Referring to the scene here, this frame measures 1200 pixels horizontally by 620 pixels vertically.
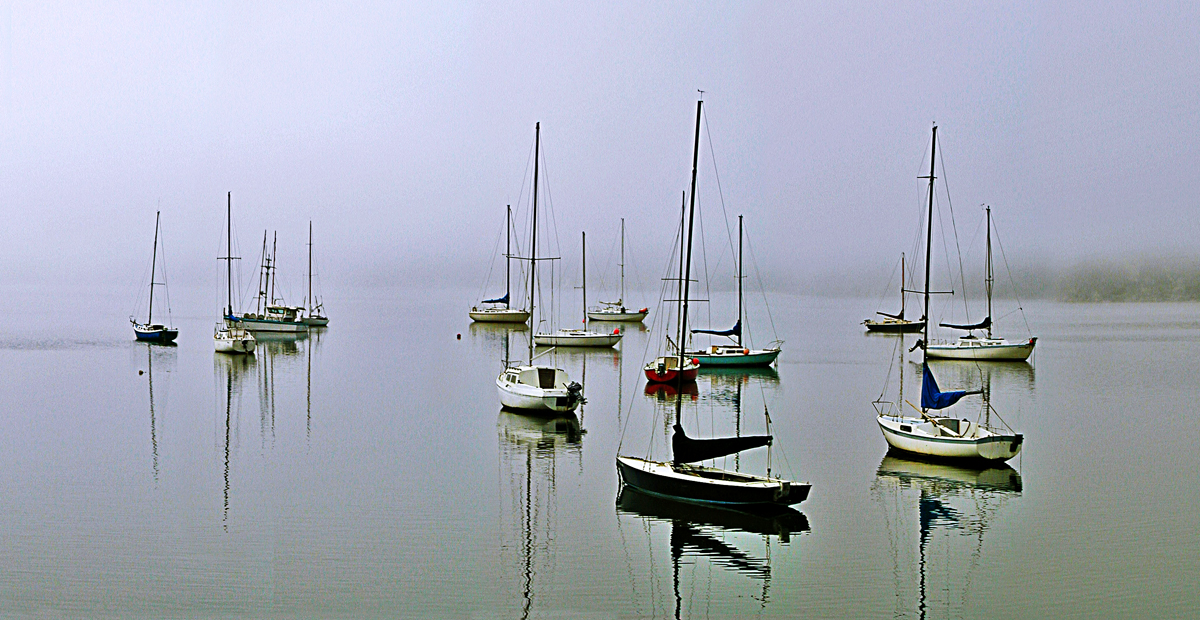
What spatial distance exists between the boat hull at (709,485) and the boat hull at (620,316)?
261ft

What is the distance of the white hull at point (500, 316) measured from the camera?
9052 centimetres

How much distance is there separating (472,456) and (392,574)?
32.2 ft

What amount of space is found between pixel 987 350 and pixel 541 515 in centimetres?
4253

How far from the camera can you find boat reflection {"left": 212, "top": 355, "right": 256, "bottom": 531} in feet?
76.0

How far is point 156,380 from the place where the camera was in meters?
43.4

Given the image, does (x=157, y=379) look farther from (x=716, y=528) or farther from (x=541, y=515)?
(x=716, y=528)

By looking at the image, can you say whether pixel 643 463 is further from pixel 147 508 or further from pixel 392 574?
pixel 147 508

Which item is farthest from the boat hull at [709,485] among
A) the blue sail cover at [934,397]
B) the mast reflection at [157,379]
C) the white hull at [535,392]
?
the mast reflection at [157,379]

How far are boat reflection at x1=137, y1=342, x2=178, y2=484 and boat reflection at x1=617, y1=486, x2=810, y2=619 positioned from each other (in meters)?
11.6

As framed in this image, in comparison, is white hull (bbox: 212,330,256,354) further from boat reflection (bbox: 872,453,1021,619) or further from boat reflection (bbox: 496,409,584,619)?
boat reflection (bbox: 872,453,1021,619)

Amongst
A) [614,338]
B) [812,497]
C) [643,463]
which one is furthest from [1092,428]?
[614,338]

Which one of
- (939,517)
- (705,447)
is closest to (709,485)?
(705,447)

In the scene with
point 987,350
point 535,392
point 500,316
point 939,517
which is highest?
point 500,316

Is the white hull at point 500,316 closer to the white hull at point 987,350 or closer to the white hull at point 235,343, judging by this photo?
the white hull at point 235,343
